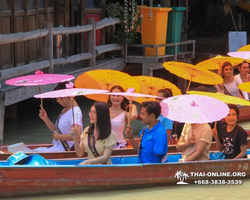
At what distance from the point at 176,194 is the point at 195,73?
2.13m

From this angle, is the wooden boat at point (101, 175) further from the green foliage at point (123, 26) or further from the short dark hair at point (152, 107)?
the green foliage at point (123, 26)

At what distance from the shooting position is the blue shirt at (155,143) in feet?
21.8

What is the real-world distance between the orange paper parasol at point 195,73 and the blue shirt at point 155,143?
187cm

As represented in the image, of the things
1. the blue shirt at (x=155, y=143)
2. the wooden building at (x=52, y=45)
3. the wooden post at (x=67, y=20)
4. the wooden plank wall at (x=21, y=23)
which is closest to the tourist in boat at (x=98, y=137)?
the blue shirt at (x=155, y=143)

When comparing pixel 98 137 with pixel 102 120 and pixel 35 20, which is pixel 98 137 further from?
pixel 35 20

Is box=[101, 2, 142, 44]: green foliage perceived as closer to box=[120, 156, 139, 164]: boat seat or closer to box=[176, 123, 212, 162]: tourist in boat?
box=[120, 156, 139, 164]: boat seat

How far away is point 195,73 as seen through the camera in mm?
8648

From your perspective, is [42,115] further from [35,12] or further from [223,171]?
[35,12]

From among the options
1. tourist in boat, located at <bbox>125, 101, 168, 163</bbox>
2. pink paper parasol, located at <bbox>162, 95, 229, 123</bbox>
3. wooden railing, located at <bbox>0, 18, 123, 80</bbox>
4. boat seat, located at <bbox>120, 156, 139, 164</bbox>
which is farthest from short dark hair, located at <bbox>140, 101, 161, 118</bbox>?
wooden railing, located at <bbox>0, 18, 123, 80</bbox>

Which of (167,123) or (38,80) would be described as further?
(167,123)

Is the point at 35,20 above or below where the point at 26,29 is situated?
above

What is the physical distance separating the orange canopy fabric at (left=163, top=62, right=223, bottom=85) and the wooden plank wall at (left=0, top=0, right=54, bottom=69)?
13.8 feet

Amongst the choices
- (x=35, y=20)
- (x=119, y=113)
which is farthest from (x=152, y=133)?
(x=35, y=20)

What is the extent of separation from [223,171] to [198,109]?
4.31 ft
